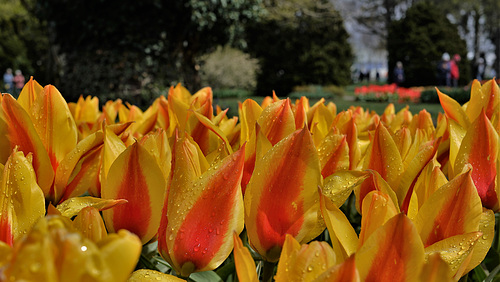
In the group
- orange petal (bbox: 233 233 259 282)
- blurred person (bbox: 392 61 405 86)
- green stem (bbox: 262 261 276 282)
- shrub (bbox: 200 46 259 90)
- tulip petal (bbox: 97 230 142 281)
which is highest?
tulip petal (bbox: 97 230 142 281)

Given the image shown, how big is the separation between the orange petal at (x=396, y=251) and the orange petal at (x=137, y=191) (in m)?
0.30

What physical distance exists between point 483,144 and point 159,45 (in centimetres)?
784

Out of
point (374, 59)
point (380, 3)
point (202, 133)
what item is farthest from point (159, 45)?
point (374, 59)

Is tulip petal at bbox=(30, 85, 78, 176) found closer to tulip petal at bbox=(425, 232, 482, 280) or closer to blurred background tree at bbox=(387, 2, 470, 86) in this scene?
tulip petal at bbox=(425, 232, 482, 280)

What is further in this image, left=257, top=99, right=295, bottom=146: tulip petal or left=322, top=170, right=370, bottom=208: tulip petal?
left=257, top=99, right=295, bottom=146: tulip petal

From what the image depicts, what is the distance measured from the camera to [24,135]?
78 cm

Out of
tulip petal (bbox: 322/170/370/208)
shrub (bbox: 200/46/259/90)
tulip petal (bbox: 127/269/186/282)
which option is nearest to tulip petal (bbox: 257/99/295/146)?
tulip petal (bbox: 322/170/370/208)

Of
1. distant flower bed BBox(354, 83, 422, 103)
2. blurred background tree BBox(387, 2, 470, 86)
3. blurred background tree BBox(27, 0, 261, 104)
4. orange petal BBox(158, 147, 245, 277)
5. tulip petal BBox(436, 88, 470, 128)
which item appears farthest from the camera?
blurred background tree BBox(387, 2, 470, 86)

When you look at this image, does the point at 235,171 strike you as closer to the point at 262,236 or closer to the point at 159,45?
the point at 262,236

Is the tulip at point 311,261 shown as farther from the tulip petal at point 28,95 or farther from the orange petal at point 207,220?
the tulip petal at point 28,95

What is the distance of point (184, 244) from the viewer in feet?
1.94

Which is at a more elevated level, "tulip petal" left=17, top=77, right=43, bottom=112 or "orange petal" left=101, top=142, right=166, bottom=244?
"tulip petal" left=17, top=77, right=43, bottom=112

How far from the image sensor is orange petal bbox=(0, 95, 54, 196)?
2.53ft

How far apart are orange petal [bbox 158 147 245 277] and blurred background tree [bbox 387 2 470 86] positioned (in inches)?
1088
